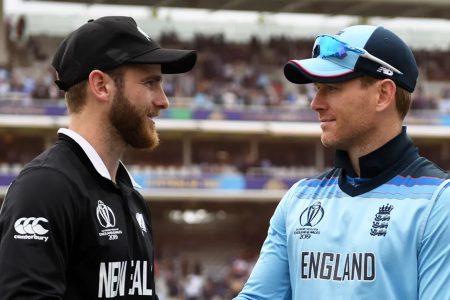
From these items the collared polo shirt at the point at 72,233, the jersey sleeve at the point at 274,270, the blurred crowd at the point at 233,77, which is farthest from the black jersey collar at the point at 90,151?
the blurred crowd at the point at 233,77

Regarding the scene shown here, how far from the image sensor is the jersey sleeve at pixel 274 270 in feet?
10.9

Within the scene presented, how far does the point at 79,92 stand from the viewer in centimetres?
326

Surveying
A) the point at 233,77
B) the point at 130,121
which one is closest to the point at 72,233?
the point at 130,121

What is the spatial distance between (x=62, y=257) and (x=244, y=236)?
2875 cm

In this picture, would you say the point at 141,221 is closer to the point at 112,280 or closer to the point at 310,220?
the point at 112,280

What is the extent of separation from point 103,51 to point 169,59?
0.71ft

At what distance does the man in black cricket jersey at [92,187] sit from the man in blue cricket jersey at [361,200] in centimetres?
44

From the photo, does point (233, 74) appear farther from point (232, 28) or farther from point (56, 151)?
point (56, 151)

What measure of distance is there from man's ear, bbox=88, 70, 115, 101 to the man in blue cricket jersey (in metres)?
0.59

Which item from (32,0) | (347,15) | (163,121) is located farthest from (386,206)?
(347,15)

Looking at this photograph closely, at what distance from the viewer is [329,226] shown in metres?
3.20

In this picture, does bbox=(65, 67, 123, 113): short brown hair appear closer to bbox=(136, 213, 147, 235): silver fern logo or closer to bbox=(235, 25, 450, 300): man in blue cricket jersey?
bbox=(136, 213, 147, 235): silver fern logo

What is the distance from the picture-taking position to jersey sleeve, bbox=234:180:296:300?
10.9 feet

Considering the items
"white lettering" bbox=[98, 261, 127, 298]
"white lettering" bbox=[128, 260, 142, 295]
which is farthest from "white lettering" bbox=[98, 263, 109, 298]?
"white lettering" bbox=[128, 260, 142, 295]
